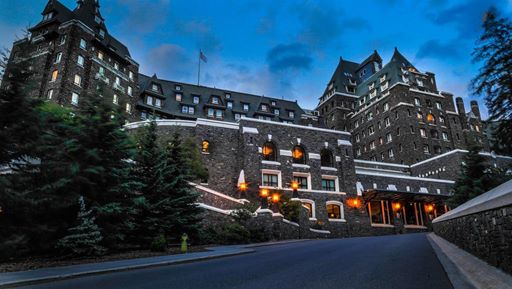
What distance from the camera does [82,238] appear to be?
10570 millimetres

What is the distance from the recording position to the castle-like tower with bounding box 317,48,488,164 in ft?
172

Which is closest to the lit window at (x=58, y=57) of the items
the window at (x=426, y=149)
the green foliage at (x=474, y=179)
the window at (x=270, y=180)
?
the window at (x=270, y=180)

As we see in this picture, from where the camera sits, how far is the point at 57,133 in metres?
11.9

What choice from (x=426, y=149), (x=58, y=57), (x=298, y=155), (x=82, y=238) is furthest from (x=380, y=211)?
(x=58, y=57)

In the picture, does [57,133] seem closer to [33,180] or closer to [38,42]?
[33,180]

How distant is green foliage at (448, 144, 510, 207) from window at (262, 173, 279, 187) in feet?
49.7

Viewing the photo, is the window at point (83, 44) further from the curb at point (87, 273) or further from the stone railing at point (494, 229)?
the stone railing at point (494, 229)

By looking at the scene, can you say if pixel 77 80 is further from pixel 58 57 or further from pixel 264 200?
pixel 264 200

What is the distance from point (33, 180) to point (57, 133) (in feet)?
8.10

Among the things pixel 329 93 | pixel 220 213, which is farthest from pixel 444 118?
pixel 220 213

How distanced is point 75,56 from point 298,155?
2988 cm

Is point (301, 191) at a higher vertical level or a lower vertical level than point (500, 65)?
lower

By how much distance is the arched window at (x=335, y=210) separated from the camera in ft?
101

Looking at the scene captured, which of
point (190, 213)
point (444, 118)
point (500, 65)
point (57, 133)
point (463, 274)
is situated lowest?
point (463, 274)
